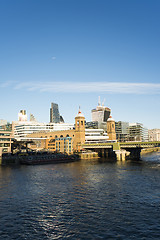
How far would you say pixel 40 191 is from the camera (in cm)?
6153

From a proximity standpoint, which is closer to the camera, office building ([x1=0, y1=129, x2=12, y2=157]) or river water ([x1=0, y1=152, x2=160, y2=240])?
river water ([x1=0, y1=152, x2=160, y2=240])

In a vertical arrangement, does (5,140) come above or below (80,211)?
above

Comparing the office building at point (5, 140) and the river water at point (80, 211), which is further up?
the office building at point (5, 140)

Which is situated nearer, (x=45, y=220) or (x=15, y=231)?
(x=15, y=231)

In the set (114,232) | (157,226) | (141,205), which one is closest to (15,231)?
(114,232)

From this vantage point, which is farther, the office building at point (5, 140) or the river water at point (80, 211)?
the office building at point (5, 140)

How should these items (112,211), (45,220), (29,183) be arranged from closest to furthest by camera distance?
(45,220) → (112,211) → (29,183)

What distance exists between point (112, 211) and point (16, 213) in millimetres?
18979

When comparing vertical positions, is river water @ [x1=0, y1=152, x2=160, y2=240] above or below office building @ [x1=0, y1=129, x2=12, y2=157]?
below

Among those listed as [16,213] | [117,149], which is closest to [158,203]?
[16,213]

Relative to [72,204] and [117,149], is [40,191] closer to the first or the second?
[72,204]

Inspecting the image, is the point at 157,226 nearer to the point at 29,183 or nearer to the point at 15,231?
the point at 15,231

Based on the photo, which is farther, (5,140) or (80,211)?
(5,140)

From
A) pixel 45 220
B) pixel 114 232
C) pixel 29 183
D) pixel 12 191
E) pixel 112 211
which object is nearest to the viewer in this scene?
pixel 114 232
